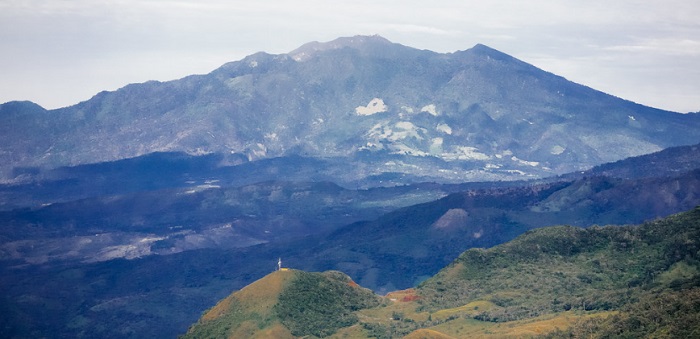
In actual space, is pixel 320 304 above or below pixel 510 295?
above

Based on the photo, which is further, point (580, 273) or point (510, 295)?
point (580, 273)

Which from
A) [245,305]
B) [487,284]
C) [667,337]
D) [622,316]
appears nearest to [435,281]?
[487,284]

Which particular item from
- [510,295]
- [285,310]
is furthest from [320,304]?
[510,295]

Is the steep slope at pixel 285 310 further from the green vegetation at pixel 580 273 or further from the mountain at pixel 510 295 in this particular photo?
the green vegetation at pixel 580 273

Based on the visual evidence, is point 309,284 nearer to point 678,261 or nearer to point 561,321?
point 561,321

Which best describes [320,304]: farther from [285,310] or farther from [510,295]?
[510,295]

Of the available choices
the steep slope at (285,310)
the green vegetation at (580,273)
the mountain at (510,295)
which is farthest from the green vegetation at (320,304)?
the green vegetation at (580,273)
